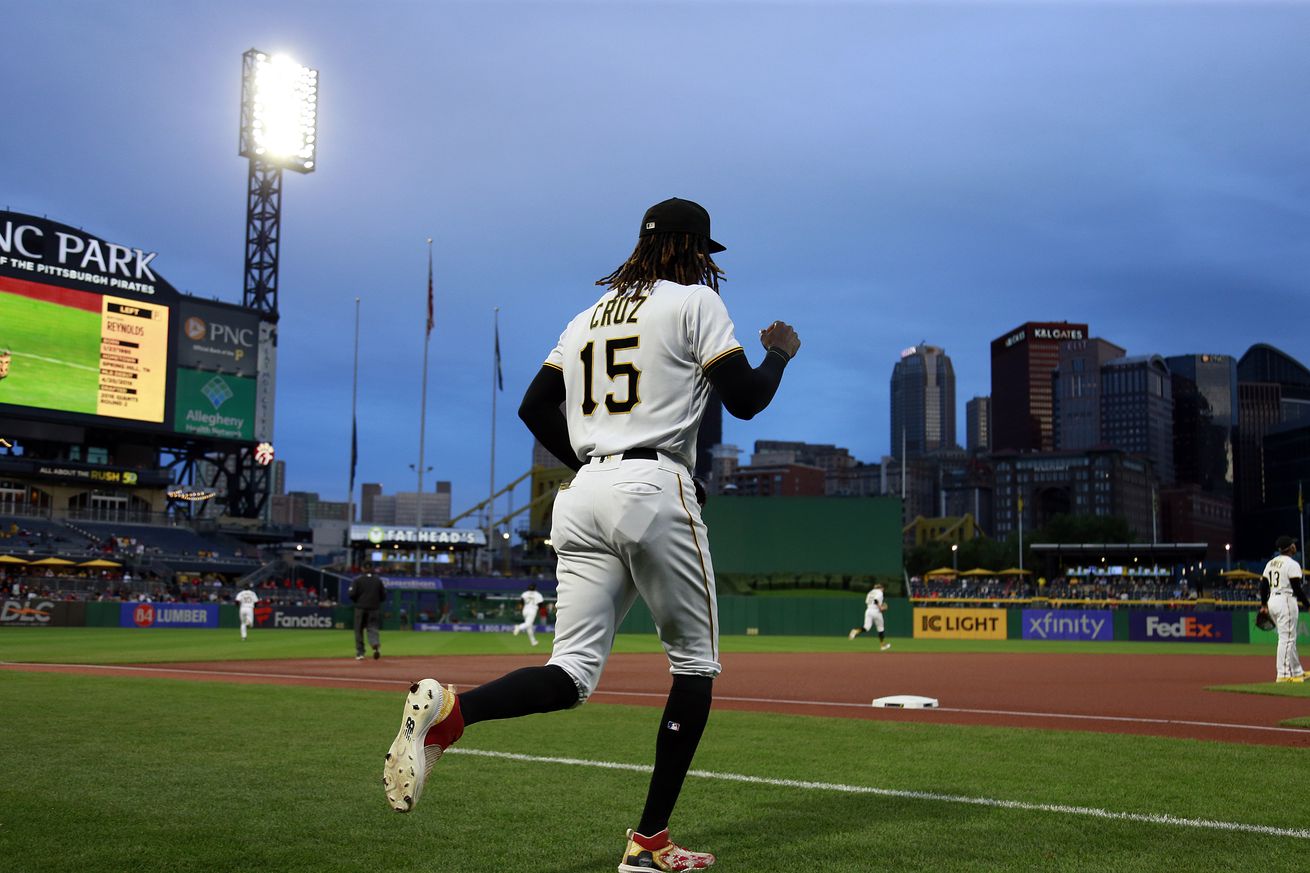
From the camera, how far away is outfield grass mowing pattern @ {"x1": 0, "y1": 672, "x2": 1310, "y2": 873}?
4172 mm

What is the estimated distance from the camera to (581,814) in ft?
16.5

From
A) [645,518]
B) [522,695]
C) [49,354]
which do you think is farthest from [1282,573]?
[49,354]

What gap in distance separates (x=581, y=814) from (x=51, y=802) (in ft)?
7.72

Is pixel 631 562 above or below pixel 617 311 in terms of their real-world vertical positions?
below

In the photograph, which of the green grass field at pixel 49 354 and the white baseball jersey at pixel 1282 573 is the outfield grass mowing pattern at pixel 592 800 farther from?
the green grass field at pixel 49 354

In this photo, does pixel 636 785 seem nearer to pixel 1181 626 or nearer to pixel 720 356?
pixel 720 356

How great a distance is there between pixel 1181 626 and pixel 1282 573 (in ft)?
94.2

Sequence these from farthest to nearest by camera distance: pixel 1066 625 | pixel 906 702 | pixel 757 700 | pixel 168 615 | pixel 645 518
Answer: pixel 1066 625, pixel 168 615, pixel 757 700, pixel 906 702, pixel 645 518

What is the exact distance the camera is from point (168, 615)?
42.1 metres

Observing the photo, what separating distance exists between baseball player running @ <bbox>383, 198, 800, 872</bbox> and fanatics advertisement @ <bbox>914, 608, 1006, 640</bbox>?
4110 cm

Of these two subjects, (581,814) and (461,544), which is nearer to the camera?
(581,814)

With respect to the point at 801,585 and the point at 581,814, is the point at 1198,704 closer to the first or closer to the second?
the point at 581,814

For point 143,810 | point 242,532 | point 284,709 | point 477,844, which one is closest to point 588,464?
point 477,844

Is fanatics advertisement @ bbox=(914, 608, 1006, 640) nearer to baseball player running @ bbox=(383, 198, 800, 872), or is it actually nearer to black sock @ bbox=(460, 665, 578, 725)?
baseball player running @ bbox=(383, 198, 800, 872)
